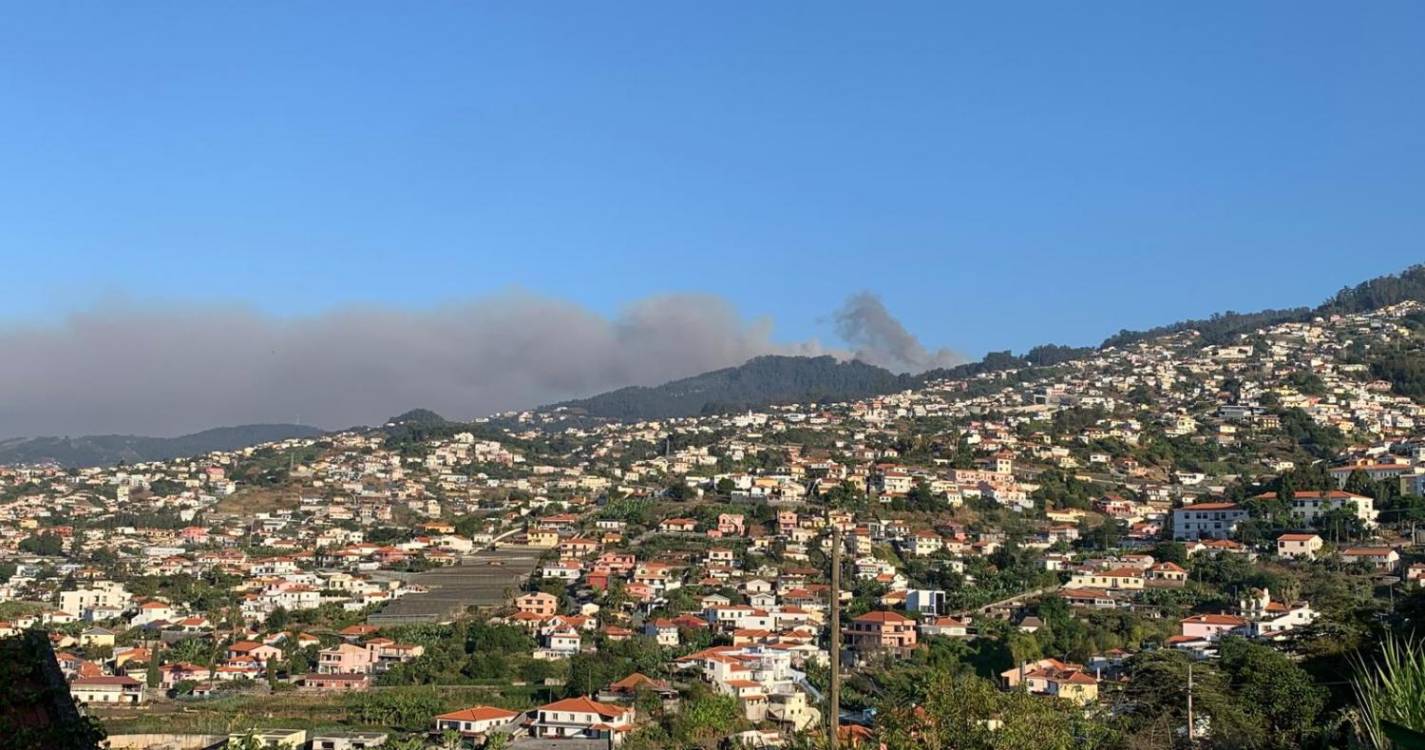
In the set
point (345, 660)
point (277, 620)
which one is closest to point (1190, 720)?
point (345, 660)

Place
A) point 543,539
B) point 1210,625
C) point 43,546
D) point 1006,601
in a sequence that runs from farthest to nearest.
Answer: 1. point 43,546
2. point 543,539
3. point 1006,601
4. point 1210,625

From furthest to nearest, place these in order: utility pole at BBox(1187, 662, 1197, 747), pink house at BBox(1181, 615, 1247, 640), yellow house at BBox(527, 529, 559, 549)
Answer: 1. yellow house at BBox(527, 529, 559, 549)
2. pink house at BBox(1181, 615, 1247, 640)
3. utility pole at BBox(1187, 662, 1197, 747)

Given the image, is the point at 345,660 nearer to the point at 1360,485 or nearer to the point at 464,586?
the point at 464,586

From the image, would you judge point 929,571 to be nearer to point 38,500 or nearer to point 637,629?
point 637,629

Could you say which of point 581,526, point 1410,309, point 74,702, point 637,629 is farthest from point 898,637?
point 1410,309

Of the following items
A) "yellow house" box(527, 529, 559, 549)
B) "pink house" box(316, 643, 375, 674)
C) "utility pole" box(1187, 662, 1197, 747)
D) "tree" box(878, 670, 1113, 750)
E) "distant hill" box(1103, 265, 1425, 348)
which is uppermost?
"distant hill" box(1103, 265, 1425, 348)

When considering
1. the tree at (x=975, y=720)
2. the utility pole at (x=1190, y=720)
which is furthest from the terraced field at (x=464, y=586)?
the tree at (x=975, y=720)

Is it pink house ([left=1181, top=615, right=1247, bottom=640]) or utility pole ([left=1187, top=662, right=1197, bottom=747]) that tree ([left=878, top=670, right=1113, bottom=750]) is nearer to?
utility pole ([left=1187, top=662, right=1197, bottom=747])

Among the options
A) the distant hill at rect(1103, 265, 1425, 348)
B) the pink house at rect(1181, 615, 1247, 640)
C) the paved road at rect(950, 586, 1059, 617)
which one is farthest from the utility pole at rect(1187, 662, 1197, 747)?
the distant hill at rect(1103, 265, 1425, 348)

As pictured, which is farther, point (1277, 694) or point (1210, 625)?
point (1210, 625)

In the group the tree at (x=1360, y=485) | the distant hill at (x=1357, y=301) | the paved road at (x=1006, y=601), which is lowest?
the paved road at (x=1006, y=601)

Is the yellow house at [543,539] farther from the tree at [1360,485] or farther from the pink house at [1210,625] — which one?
the tree at [1360,485]

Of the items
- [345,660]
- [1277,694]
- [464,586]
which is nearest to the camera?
[1277,694]
